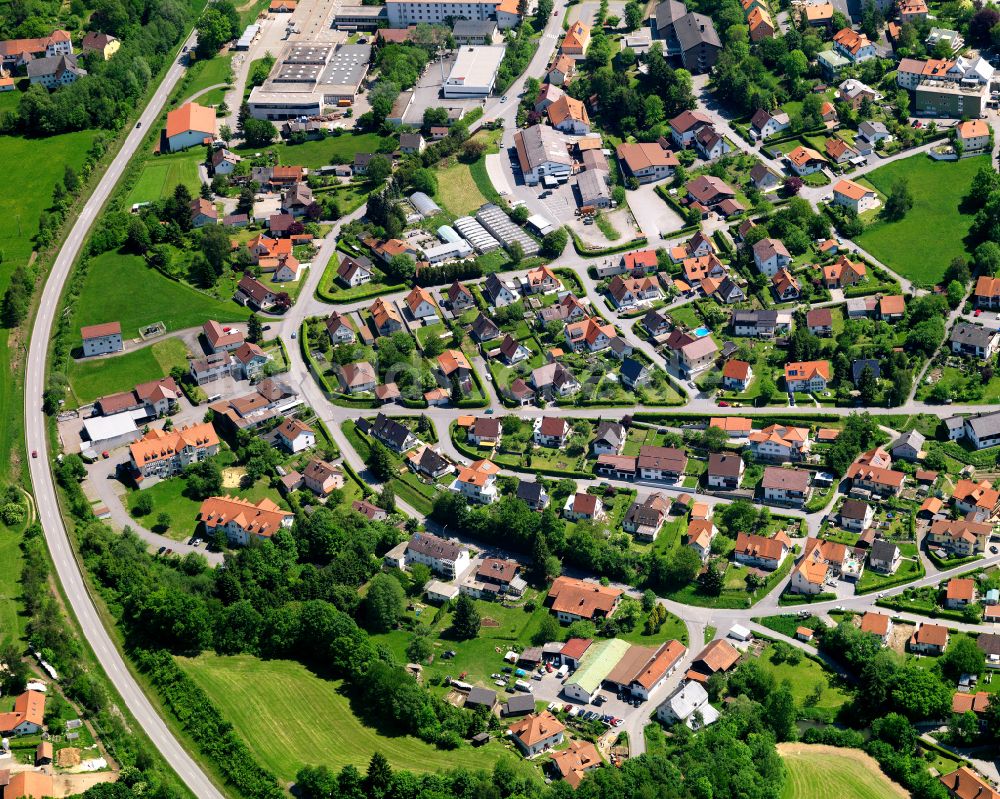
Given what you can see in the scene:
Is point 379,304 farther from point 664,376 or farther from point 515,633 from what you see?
point 515,633

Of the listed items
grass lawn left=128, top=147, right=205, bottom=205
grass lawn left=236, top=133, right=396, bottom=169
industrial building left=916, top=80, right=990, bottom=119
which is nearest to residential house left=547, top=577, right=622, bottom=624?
grass lawn left=236, top=133, right=396, bottom=169

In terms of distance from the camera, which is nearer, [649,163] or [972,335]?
[972,335]

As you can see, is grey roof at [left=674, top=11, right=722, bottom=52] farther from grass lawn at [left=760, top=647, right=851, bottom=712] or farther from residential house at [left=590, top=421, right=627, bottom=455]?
grass lawn at [left=760, top=647, right=851, bottom=712]

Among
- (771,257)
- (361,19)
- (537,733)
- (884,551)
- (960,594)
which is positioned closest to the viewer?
(537,733)

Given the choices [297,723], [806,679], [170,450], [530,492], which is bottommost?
[806,679]

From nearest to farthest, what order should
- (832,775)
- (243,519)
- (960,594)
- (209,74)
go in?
(832,775)
(960,594)
(243,519)
(209,74)

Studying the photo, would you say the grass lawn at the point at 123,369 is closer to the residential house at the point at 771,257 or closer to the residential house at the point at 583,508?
the residential house at the point at 583,508

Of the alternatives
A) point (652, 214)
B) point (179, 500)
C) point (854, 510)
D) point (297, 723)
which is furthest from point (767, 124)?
point (297, 723)

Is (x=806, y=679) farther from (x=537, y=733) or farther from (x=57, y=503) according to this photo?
(x=57, y=503)
